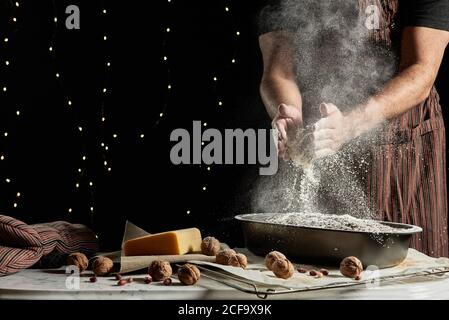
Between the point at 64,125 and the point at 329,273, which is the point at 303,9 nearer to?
the point at 64,125

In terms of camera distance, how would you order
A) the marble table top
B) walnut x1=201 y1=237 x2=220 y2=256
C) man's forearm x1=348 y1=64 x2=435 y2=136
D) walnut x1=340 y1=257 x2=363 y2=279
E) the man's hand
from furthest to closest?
1. man's forearm x1=348 y1=64 x2=435 y2=136
2. the man's hand
3. walnut x1=201 y1=237 x2=220 y2=256
4. walnut x1=340 y1=257 x2=363 y2=279
5. the marble table top


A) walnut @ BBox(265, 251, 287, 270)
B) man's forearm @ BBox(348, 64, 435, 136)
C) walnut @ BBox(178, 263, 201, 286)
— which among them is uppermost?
man's forearm @ BBox(348, 64, 435, 136)

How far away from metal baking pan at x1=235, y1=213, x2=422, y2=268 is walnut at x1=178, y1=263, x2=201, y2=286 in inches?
11.7

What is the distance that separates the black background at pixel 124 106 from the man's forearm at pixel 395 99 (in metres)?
0.19

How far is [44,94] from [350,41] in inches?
39.4

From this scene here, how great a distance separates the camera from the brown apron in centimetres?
185

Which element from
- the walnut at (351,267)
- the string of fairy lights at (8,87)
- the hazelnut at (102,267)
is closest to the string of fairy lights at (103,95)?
the string of fairy lights at (8,87)

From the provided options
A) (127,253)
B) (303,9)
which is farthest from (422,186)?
(127,253)

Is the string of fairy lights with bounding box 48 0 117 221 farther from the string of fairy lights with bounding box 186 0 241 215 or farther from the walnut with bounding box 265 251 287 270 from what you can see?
the walnut with bounding box 265 251 287 270

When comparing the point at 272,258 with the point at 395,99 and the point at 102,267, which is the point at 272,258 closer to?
the point at 102,267

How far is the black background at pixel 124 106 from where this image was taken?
1908 mm

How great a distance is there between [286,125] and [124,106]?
1.92 feet

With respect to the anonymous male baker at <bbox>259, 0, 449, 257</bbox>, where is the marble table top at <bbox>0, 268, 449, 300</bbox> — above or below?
below

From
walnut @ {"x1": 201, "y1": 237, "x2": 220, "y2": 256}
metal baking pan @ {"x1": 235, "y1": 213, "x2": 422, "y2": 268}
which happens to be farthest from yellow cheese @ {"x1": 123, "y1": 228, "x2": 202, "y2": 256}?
metal baking pan @ {"x1": 235, "y1": 213, "x2": 422, "y2": 268}
